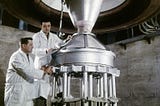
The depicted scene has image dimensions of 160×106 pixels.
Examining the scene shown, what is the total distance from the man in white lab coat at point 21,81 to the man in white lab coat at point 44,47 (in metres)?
0.13

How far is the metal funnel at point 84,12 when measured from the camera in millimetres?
3024

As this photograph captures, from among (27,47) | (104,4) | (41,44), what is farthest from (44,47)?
(104,4)

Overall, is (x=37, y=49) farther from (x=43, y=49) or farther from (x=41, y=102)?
(x=41, y=102)

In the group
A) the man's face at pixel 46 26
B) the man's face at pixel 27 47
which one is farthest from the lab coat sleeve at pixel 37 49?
the man's face at pixel 27 47

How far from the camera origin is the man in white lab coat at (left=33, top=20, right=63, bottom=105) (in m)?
3.16

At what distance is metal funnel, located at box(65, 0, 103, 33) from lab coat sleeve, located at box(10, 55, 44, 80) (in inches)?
28.7

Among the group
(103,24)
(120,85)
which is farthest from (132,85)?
(103,24)

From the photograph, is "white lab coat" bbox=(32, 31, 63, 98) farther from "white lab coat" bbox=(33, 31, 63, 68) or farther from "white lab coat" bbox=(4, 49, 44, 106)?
"white lab coat" bbox=(4, 49, 44, 106)

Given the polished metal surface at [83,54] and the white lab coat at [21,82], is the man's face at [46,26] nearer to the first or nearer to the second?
the white lab coat at [21,82]

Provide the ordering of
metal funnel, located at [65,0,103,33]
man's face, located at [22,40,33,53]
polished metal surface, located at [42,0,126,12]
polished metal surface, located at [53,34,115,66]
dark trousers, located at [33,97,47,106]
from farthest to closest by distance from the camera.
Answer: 1. polished metal surface, located at [42,0,126,12]
2. man's face, located at [22,40,33,53]
3. metal funnel, located at [65,0,103,33]
4. polished metal surface, located at [53,34,115,66]
5. dark trousers, located at [33,97,47,106]

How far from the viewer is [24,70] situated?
2.93 meters

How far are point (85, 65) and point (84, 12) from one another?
0.73m

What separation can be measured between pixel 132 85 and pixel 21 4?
137 inches

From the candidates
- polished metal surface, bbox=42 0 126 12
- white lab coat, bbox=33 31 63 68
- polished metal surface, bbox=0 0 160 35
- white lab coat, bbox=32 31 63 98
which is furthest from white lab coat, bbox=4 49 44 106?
polished metal surface, bbox=42 0 126 12
